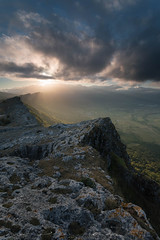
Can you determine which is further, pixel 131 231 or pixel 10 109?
pixel 10 109

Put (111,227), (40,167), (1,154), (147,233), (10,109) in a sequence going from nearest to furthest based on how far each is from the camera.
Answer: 1. (147,233)
2. (111,227)
3. (40,167)
4. (1,154)
5. (10,109)

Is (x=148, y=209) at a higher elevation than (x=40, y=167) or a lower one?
lower

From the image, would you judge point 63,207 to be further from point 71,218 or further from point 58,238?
point 58,238

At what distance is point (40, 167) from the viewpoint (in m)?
21.9

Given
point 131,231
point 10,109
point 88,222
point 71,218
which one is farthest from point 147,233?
point 10,109

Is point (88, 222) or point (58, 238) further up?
point (58, 238)

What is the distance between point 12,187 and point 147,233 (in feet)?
49.0

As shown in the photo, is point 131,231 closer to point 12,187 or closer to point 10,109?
point 12,187

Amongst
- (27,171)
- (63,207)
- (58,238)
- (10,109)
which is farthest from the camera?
(10,109)

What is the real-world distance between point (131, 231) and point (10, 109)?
346 ft

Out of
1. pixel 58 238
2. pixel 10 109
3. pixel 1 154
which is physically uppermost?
pixel 10 109

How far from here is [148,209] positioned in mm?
25781

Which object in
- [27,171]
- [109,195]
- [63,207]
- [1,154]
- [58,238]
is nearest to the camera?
[58,238]

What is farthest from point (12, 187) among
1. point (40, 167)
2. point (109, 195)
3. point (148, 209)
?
point (148, 209)
